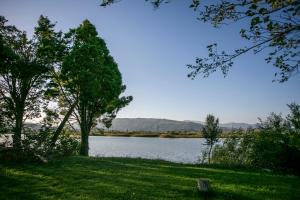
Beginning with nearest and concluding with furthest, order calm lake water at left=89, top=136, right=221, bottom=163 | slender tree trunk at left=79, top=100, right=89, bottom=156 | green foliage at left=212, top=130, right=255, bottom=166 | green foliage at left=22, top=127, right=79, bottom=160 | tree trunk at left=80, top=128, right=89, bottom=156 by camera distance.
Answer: green foliage at left=22, top=127, right=79, bottom=160 → green foliage at left=212, top=130, right=255, bottom=166 → tree trunk at left=80, top=128, right=89, bottom=156 → slender tree trunk at left=79, top=100, right=89, bottom=156 → calm lake water at left=89, top=136, right=221, bottom=163

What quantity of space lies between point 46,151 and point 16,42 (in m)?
14.2

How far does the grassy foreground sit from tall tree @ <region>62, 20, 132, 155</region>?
13.4 m

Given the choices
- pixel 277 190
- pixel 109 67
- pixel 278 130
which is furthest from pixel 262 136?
pixel 109 67

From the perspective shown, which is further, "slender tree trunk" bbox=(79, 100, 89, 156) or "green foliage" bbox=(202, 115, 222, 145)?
"green foliage" bbox=(202, 115, 222, 145)

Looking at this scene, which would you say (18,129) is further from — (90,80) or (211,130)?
(211,130)

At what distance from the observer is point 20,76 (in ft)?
90.9

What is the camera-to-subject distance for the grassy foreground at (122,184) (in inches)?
477

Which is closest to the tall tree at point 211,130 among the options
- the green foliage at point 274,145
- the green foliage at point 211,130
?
the green foliage at point 211,130

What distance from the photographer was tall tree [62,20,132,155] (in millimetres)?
30294

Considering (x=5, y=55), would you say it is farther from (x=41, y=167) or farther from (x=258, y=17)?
(x=258, y=17)

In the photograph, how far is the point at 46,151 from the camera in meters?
21.6

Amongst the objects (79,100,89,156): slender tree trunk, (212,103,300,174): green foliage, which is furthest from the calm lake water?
(212,103,300,174): green foliage

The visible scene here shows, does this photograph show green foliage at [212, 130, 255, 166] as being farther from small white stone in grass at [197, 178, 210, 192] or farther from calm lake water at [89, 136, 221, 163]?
small white stone in grass at [197, 178, 210, 192]

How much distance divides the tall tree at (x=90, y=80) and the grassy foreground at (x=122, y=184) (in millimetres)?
13436
